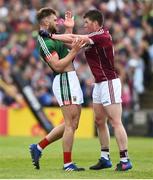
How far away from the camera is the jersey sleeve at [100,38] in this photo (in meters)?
11.9

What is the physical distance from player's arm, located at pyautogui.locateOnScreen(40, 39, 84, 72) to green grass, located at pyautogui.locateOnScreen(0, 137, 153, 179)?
1576mm

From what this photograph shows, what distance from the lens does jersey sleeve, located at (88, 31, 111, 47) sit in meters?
11.9

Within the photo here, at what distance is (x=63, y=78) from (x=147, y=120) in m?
12.0

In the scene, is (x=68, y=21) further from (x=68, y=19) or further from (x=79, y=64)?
(x=79, y=64)

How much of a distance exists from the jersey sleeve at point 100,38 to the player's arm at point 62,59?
0.26m

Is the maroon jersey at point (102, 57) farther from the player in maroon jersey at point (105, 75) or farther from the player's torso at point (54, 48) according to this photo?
the player's torso at point (54, 48)

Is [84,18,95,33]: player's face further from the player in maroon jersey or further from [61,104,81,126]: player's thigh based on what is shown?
[61,104,81,126]: player's thigh

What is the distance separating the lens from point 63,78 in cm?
1190

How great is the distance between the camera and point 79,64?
25250 millimetres

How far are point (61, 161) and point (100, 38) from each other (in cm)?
285

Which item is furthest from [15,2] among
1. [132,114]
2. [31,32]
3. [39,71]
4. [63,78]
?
[63,78]

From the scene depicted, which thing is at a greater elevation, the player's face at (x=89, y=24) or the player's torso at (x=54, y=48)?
the player's face at (x=89, y=24)

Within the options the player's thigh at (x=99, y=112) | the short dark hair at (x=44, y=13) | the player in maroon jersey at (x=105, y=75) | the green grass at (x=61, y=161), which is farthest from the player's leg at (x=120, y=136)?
Answer: the short dark hair at (x=44, y=13)

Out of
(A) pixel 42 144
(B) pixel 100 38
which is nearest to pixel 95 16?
(B) pixel 100 38
